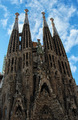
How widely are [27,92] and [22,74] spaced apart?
3.94m

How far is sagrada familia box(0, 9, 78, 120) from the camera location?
61.1ft

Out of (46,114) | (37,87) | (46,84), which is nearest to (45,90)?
(46,84)

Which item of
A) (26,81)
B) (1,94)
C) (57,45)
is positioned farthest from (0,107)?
(57,45)

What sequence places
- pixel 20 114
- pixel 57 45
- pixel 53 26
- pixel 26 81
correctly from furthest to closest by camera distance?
pixel 53 26 → pixel 57 45 → pixel 26 81 → pixel 20 114

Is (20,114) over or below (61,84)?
below

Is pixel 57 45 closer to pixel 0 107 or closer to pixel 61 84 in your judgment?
pixel 61 84

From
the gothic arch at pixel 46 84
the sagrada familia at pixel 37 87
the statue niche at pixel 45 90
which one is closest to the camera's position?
the sagrada familia at pixel 37 87

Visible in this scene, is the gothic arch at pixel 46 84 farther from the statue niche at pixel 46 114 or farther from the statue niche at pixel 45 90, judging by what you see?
the statue niche at pixel 46 114

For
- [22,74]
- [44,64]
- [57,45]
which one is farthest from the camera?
[57,45]

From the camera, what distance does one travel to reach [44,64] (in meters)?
24.6

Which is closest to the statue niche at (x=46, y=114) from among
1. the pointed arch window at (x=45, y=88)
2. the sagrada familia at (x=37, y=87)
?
the sagrada familia at (x=37, y=87)

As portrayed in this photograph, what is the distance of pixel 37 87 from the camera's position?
21078 mm

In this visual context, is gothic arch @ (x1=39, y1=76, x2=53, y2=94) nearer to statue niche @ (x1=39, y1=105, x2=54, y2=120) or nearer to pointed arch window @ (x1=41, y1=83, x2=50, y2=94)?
pointed arch window @ (x1=41, y1=83, x2=50, y2=94)

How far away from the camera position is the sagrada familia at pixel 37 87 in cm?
1862
